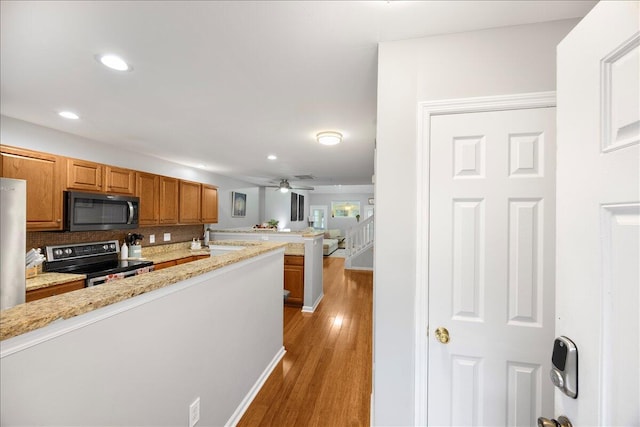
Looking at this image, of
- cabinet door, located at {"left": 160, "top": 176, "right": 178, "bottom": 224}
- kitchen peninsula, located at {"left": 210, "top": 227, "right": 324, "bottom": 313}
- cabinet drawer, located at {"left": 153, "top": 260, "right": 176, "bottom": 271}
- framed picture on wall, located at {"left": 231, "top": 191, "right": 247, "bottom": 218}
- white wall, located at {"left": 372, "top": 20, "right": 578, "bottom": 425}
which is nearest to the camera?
white wall, located at {"left": 372, "top": 20, "right": 578, "bottom": 425}

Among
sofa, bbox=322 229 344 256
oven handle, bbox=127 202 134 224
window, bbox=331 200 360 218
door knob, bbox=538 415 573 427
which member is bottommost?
sofa, bbox=322 229 344 256

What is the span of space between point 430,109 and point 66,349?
1.71 metres

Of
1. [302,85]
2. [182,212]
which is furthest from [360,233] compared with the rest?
[302,85]

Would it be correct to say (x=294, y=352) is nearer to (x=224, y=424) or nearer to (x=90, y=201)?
(x=224, y=424)

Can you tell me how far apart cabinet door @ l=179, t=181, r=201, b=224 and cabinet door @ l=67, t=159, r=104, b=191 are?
45.6 inches

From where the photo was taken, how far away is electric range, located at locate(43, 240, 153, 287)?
8.30 ft

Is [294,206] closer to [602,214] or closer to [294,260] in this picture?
[294,260]

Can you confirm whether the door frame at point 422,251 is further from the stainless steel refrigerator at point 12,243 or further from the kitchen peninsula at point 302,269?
the kitchen peninsula at point 302,269

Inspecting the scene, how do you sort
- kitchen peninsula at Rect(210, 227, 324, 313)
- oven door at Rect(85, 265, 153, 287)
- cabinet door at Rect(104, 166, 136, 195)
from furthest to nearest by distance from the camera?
kitchen peninsula at Rect(210, 227, 324, 313), cabinet door at Rect(104, 166, 136, 195), oven door at Rect(85, 265, 153, 287)

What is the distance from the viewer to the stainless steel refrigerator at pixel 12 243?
1.53 meters

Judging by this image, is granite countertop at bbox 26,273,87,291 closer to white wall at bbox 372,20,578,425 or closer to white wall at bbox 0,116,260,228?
white wall at bbox 0,116,260,228

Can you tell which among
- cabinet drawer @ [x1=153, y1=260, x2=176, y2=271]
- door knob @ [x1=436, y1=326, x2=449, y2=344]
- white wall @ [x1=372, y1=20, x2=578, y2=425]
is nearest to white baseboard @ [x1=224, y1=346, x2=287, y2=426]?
white wall @ [x1=372, y1=20, x2=578, y2=425]

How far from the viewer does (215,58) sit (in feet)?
4.82

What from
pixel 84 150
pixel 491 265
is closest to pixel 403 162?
pixel 491 265
